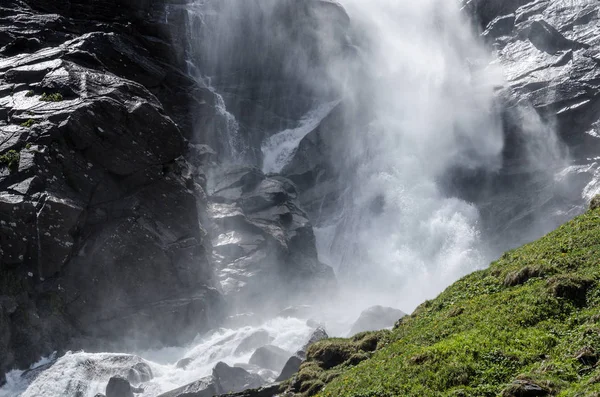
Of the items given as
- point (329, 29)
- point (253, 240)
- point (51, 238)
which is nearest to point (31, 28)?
point (51, 238)

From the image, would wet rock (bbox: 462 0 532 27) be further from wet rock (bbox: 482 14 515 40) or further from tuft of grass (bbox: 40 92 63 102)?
tuft of grass (bbox: 40 92 63 102)

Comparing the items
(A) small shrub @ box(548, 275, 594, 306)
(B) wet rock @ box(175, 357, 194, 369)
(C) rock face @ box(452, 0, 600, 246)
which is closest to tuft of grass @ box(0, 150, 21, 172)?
(B) wet rock @ box(175, 357, 194, 369)

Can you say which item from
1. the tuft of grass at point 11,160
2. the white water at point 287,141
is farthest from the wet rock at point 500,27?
the tuft of grass at point 11,160

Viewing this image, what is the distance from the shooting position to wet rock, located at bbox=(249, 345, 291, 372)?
40.0 meters

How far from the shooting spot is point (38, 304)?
38250mm

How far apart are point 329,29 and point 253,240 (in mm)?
43609

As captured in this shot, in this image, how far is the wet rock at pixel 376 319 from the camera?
4588cm

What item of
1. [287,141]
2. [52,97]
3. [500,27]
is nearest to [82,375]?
[52,97]

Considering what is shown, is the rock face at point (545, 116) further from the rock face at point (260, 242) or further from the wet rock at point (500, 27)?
the rock face at point (260, 242)

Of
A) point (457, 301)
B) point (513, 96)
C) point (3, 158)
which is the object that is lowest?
point (457, 301)

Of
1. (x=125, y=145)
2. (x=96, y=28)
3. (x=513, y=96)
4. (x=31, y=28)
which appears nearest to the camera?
(x=125, y=145)

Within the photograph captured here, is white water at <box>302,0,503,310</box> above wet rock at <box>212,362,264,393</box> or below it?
above

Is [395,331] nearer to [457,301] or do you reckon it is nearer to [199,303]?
[457,301]

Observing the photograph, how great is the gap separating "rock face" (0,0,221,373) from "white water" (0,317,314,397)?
1523mm
